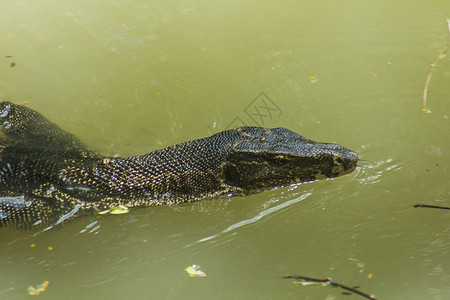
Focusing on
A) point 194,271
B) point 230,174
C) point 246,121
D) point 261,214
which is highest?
point 246,121

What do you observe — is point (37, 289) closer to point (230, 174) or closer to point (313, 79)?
point (230, 174)

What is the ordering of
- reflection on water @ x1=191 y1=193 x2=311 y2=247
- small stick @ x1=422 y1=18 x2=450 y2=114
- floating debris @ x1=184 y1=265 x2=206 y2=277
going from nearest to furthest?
floating debris @ x1=184 y1=265 x2=206 y2=277
reflection on water @ x1=191 y1=193 x2=311 y2=247
small stick @ x1=422 y1=18 x2=450 y2=114

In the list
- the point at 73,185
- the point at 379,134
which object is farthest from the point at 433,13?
the point at 73,185

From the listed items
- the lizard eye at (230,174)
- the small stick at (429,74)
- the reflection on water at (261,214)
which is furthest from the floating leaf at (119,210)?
the small stick at (429,74)

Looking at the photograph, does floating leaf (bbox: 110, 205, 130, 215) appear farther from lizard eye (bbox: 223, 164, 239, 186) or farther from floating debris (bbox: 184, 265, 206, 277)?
lizard eye (bbox: 223, 164, 239, 186)

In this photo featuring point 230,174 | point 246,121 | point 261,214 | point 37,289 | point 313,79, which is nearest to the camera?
point 37,289

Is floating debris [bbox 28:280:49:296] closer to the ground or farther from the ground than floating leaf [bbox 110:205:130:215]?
closer to the ground

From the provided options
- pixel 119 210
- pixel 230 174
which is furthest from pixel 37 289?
pixel 230 174

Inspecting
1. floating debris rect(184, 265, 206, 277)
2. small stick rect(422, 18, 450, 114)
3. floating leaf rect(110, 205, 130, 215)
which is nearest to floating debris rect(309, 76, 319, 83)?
small stick rect(422, 18, 450, 114)
